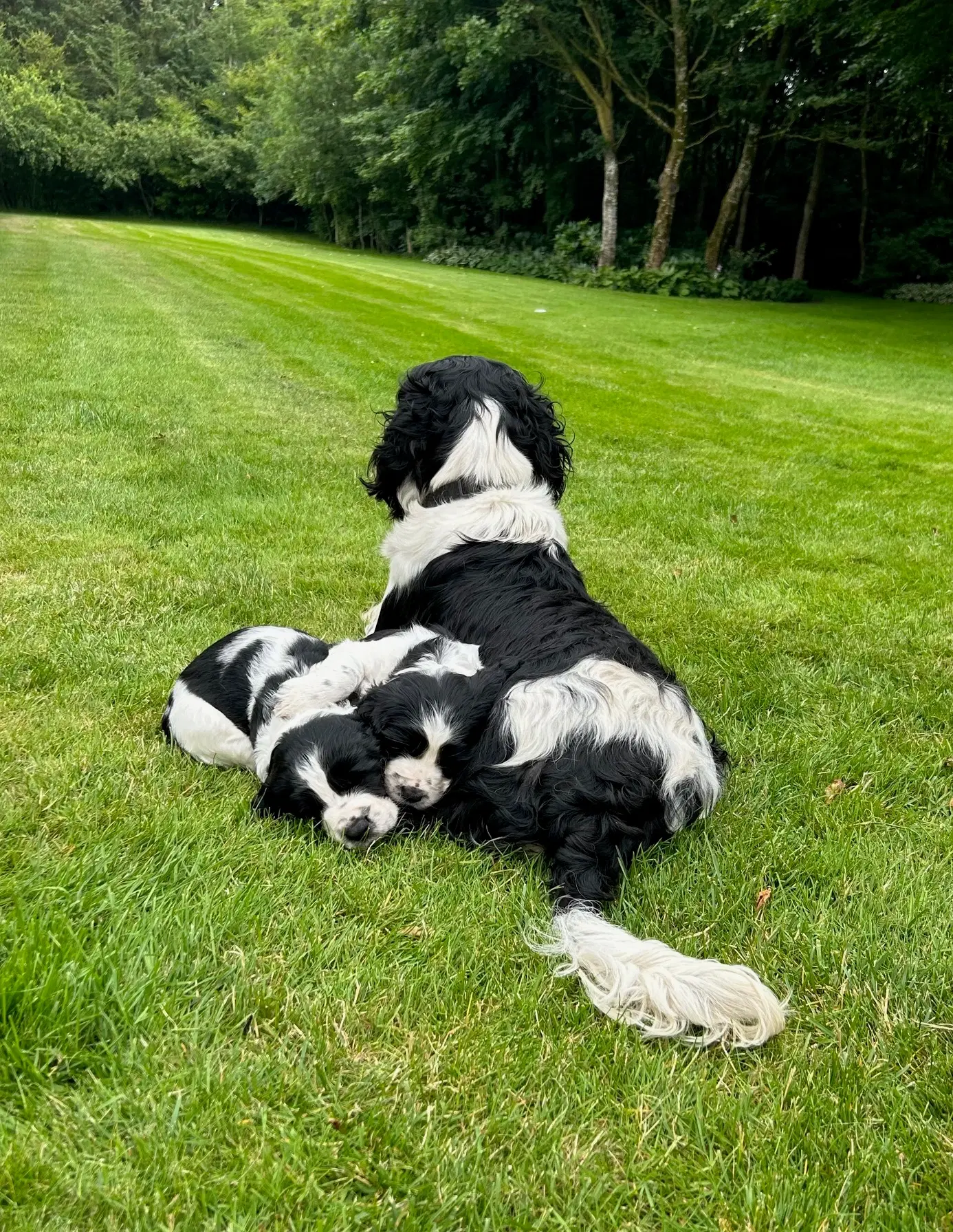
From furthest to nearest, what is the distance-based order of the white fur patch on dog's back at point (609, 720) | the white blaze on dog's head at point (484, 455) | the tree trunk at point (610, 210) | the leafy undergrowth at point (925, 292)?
the leafy undergrowth at point (925, 292) → the tree trunk at point (610, 210) → the white blaze on dog's head at point (484, 455) → the white fur patch on dog's back at point (609, 720)

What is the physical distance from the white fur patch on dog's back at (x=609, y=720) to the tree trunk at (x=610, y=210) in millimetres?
28571

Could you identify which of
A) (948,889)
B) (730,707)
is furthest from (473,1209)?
(730,707)

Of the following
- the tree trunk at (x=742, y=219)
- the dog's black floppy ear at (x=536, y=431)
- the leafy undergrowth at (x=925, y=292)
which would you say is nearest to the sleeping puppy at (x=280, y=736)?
the dog's black floppy ear at (x=536, y=431)

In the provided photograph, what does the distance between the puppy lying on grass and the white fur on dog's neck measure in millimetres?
373

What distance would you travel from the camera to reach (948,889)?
→ 249cm

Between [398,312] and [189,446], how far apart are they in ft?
34.9

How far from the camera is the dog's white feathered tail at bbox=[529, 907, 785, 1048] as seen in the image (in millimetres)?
1924

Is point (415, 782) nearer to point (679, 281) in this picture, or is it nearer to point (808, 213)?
point (679, 281)

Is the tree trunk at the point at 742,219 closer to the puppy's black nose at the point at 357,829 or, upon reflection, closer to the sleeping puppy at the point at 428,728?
the sleeping puppy at the point at 428,728

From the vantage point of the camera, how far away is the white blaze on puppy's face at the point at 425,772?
2.68 m

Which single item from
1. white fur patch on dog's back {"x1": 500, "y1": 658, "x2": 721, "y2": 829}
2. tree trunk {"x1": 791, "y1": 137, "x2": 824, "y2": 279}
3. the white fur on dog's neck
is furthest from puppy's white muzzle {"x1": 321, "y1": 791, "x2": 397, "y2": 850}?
tree trunk {"x1": 791, "y1": 137, "x2": 824, "y2": 279}

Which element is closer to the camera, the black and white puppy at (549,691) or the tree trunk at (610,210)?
the black and white puppy at (549,691)

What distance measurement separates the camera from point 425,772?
2697mm

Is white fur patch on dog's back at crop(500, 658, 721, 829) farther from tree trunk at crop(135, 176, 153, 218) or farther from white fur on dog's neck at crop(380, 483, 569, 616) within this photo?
tree trunk at crop(135, 176, 153, 218)
